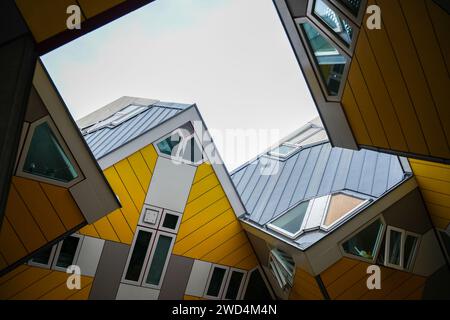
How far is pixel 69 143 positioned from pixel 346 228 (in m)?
4.67

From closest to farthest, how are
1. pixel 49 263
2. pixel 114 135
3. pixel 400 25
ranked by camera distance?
pixel 400 25, pixel 49 263, pixel 114 135

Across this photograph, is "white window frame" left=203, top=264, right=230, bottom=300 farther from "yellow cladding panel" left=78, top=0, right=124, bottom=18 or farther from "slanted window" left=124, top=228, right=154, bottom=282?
"yellow cladding panel" left=78, top=0, right=124, bottom=18

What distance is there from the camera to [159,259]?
9461 millimetres

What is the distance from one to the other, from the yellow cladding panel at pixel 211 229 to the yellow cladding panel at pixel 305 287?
1753mm

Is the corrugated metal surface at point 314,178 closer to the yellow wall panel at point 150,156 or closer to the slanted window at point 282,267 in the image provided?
the slanted window at point 282,267

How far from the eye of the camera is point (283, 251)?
848 centimetres

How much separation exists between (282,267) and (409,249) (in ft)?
7.69

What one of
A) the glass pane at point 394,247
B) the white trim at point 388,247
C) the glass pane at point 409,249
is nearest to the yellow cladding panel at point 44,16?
the white trim at point 388,247

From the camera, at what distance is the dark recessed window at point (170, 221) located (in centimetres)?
955

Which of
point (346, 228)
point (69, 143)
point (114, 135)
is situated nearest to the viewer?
point (69, 143)

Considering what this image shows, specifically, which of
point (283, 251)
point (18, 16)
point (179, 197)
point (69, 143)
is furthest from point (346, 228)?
point (18, 16)
